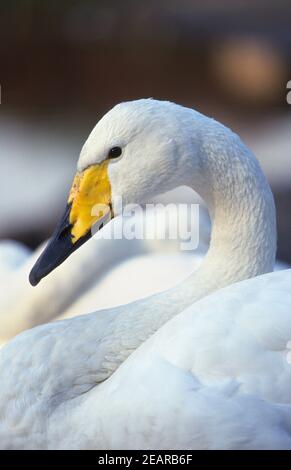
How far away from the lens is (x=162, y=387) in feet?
3.54

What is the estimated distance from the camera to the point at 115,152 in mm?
1235

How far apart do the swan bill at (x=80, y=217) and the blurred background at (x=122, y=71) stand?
71.4 inches

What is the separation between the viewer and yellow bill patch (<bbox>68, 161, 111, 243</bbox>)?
4.11 ft

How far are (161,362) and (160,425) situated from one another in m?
0.07

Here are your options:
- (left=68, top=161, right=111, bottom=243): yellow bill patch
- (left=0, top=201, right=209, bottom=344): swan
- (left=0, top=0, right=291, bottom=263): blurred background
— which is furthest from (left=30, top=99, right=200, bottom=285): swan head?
(left=0, top=0, right=291, bottom=263): blurred background

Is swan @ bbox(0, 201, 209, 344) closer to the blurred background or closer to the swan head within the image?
the swan head

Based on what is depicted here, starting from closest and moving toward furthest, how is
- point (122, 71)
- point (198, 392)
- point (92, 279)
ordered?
point (198, 392) < point (92, 279) < point (122, 71)

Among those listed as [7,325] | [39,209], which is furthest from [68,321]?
[39,209]

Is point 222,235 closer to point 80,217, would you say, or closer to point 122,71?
point 80,217

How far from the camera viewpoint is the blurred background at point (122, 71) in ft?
11.0

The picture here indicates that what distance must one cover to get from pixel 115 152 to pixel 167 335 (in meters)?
0.25

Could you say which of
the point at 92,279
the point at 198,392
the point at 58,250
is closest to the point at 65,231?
the point at 58,250

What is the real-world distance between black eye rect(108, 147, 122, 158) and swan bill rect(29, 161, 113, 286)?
4cm
